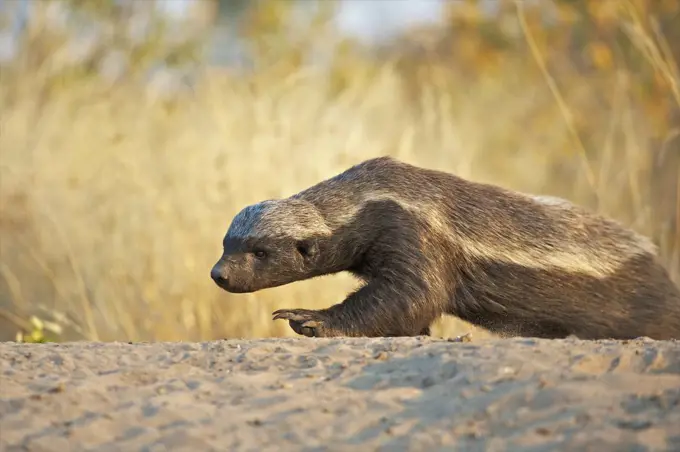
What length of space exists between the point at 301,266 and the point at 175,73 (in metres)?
5.83

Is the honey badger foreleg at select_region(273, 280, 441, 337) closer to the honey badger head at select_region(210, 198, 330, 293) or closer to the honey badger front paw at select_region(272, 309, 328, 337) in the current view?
the honey badger front paw at select_region(272, 309, 328, 337)

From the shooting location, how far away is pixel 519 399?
2.99 meters

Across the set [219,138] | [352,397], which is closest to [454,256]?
[352,397]

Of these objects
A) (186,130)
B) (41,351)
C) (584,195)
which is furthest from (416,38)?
(41,351)

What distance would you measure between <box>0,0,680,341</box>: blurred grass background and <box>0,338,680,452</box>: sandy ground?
311 centimetres

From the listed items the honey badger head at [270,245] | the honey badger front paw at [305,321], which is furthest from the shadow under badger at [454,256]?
the honey badger front paw at [305,321]

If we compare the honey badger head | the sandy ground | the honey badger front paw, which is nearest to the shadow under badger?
the honey badger head

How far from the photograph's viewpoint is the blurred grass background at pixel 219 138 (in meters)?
7.23

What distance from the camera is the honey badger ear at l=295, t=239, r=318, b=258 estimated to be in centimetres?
511

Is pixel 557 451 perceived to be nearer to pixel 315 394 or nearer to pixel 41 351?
pixel 315 394

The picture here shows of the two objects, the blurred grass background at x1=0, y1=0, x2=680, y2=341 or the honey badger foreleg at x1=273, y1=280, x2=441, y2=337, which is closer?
the honey badger foreleg at x1=273, y1=280, x2=441, y2=337

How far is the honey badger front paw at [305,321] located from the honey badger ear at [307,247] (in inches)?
19.2

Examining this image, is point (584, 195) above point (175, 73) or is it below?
below

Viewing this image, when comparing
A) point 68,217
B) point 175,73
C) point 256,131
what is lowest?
point 68,217
